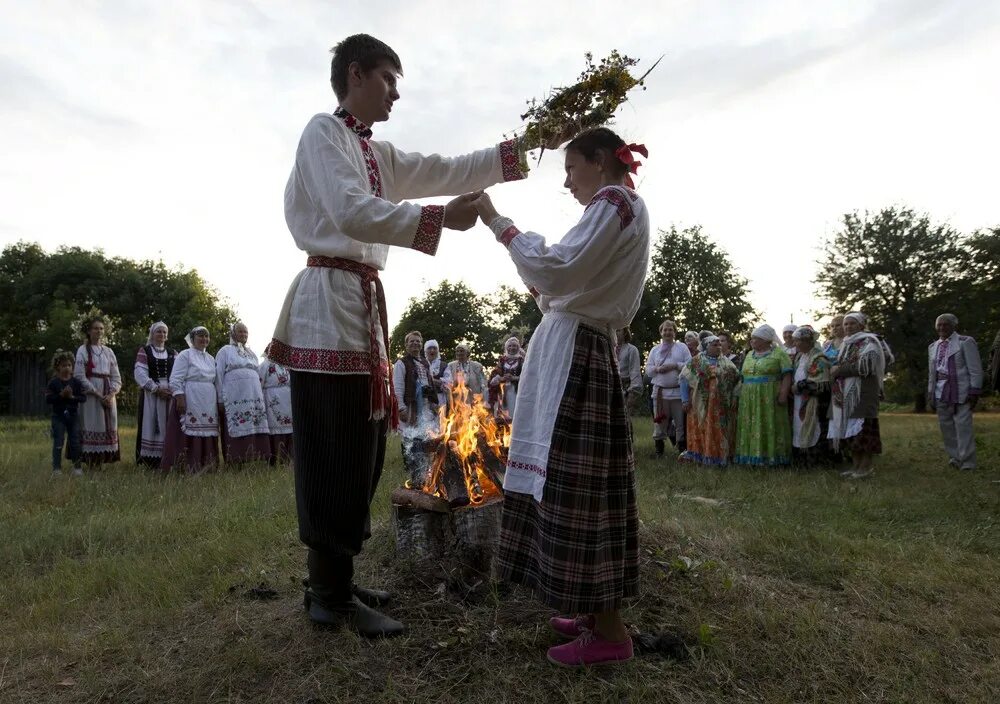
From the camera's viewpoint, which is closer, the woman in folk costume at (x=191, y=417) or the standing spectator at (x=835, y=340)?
the woman in folk costume at (x=191, y=417)

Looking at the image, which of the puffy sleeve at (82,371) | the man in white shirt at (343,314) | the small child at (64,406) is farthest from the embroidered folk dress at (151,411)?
the man in white shirt at (343,314)

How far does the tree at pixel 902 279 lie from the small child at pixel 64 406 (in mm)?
31164

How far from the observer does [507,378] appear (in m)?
11.8

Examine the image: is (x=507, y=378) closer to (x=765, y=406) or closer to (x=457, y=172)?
(x=765, y=406)

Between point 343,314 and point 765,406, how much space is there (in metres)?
7.87

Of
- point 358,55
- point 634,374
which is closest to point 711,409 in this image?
point 634,374

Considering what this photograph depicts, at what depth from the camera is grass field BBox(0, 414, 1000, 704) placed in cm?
282

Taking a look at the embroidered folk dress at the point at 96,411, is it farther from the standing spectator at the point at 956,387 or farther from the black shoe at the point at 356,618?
the standing spectator at the point at 956,387

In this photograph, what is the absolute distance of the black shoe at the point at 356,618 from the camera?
3.06 meters

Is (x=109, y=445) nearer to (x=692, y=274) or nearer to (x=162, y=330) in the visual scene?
(x=162, y=330)

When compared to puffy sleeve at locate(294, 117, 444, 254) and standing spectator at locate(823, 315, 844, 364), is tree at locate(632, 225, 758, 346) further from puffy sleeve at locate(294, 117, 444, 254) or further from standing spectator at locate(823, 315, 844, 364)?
puffy sleeve at locate(294, 117, 444, 254)

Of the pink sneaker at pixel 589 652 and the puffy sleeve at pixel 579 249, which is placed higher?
the puffy sleeve at pixel 579 249

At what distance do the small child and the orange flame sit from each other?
6.95 m

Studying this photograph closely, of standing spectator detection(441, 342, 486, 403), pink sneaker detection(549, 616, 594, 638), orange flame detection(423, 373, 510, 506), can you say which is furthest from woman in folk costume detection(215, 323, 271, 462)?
pink sneaker detection(549, 616, 594, 638)
